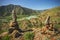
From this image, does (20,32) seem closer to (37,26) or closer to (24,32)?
(24,32)

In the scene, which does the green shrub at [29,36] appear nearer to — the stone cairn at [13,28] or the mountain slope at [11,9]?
the stone cairn at [13,28]

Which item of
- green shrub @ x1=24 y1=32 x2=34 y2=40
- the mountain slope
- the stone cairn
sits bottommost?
green shrub @ x1=24 y1=32 x2=34 y2=40

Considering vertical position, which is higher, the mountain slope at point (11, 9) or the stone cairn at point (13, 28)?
the mountain slope at point (11, 9)

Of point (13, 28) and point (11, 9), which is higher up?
point (11, 9)

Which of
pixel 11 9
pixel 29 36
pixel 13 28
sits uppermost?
pixel 11 9

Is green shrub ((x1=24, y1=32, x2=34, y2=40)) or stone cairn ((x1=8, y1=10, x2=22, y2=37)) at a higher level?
stone cairn ((x1=8, y1=10, x2=22, y2=37))

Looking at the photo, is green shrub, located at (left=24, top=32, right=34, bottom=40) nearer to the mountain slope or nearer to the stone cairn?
the stone cairn

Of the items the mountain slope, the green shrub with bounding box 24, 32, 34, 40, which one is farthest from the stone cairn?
the green shrub with bounding box 24, 32, 34, 40

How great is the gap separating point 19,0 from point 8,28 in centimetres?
96

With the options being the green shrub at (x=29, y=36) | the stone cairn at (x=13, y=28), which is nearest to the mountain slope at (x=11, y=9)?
the stone cairn at (x=13, y=28)

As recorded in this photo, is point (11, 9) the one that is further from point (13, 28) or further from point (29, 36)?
point (29, 36)

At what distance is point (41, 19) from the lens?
659cm

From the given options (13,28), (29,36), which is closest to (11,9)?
(13,28)

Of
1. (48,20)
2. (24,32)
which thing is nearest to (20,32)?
(24,32)
